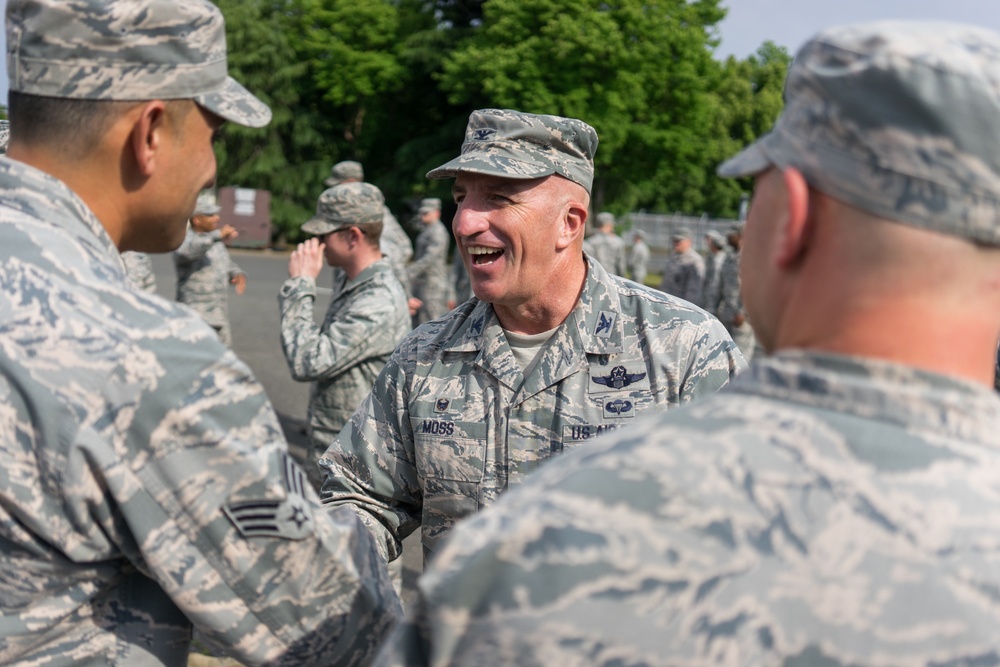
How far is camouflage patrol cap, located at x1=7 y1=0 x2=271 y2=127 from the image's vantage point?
70.4 inches

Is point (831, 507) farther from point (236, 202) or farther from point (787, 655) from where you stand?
point (236, 202)

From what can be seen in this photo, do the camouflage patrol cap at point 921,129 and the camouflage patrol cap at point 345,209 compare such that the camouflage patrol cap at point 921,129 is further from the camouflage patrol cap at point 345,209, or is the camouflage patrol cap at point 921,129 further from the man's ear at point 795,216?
the camouflage patrol cap at point 345,209

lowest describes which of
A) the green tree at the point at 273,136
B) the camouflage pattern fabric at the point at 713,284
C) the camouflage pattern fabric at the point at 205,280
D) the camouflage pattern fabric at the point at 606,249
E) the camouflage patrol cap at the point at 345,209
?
the green tree at the point at 273,136

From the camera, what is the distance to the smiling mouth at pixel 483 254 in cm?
332

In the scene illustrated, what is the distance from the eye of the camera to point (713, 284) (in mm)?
14758

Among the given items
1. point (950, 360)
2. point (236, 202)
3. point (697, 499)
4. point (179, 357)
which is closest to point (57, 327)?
point (179, 357)

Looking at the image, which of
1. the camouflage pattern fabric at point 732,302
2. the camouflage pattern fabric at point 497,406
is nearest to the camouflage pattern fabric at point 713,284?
the camouflage pattern fabric at point 732,302

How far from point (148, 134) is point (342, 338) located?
12.3ft

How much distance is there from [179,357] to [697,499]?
87 centimetres

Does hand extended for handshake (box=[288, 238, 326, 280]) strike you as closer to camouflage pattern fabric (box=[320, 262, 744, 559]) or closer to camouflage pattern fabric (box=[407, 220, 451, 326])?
camouflage pattern fabric (box=[320, 262, 744, 559])

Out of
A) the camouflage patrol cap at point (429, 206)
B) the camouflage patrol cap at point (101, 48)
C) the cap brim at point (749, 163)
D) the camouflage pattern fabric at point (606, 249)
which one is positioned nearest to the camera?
the cap brim at point (749, 163)

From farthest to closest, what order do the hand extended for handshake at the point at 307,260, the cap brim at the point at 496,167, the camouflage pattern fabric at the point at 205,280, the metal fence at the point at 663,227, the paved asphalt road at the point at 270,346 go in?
1. the metal fence at the point at 663,227
2. the camouflage pattern fabric at the point at 205,280
3. the paved asphalt road at the point at 270,346
4. the hand extended for handshake at the point at 307,260
5. the cap brim at the point at 496,167

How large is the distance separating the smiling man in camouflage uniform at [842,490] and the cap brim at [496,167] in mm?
1959

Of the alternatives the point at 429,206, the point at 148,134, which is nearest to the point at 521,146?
the point at 148,134
